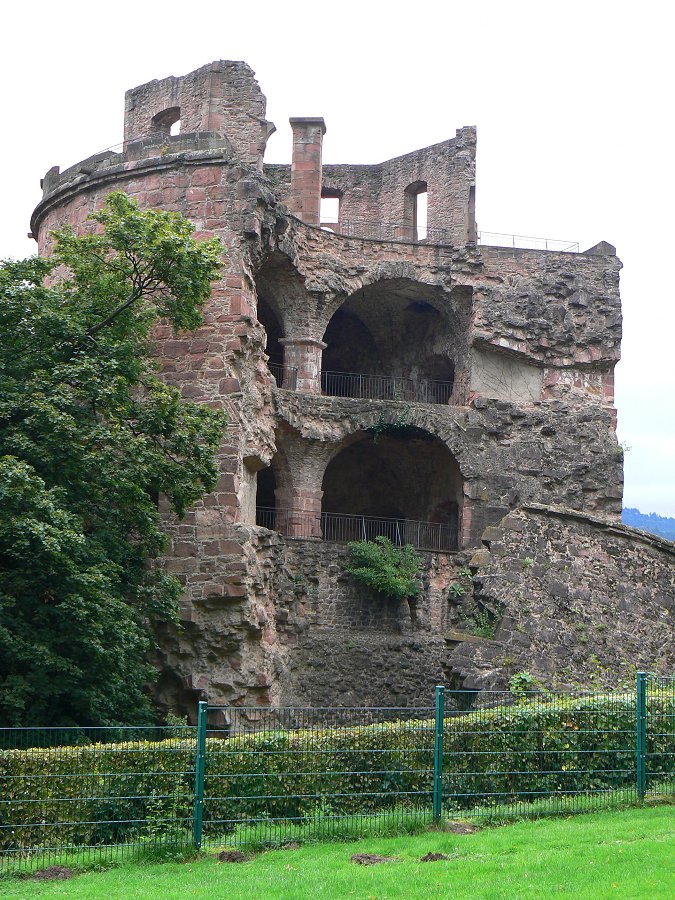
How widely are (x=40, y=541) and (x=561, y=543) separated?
8682 mm

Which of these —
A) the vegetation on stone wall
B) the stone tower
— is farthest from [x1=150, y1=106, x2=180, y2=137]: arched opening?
the vegetation on stone wall

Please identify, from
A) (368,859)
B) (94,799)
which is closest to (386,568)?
(94,799)

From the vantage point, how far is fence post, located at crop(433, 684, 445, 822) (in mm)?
12891

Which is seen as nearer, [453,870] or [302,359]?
[453,870]

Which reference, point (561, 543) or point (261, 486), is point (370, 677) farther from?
point (261, 486)

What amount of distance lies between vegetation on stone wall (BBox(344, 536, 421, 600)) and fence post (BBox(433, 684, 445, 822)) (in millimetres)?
12259

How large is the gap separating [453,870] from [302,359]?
1831 cm

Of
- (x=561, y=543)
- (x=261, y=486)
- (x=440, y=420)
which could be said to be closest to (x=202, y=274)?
(x=561, y=543)

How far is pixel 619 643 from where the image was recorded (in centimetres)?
1931

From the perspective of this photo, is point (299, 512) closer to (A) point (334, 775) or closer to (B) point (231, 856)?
(A) point (334, 775)

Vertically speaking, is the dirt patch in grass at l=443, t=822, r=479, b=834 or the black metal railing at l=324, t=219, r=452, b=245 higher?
the black metal railing at l=324, t=219, r=452, b=245

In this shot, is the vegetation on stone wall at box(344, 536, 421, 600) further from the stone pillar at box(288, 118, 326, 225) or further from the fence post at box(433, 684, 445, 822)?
the fence post at box(433, 684, 445, 822)

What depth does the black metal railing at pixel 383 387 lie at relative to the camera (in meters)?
31.3

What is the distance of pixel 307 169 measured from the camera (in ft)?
97.2
